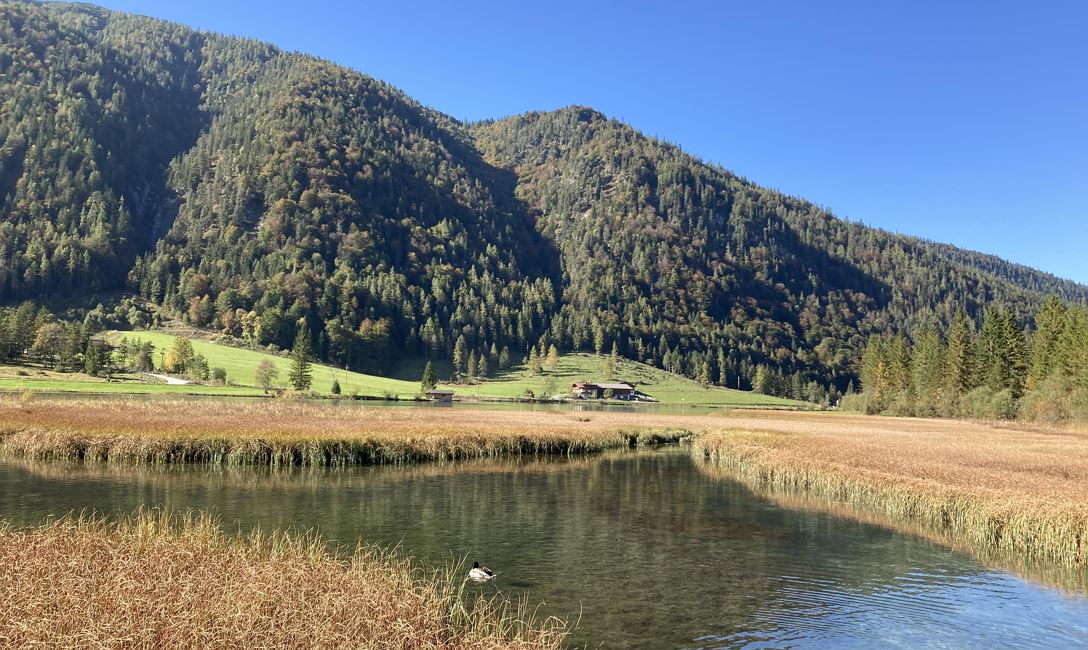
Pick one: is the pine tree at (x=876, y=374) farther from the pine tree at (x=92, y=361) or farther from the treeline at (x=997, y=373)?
the pine tree at (x=92, y=361)

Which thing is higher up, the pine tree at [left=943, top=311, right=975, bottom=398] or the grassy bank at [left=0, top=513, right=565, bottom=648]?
the pine tree at [left=943, top=311, right=975, bottom=398]

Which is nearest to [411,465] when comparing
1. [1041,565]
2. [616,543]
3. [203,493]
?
[203,493]

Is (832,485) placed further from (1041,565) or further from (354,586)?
(354,586)

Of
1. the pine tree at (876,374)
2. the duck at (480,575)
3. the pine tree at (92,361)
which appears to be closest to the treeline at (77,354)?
the pine tree at (92,361)

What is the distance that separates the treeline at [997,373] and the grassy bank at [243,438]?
7090 centimetres

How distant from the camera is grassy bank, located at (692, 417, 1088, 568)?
90.1 ft

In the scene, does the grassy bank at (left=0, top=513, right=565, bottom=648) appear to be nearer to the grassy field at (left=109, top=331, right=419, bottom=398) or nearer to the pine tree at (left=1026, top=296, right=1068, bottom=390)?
the pine tree at (left=1026, top=296, right=1068, bottom=390)

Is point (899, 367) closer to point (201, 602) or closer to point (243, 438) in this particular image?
point (243, 438)

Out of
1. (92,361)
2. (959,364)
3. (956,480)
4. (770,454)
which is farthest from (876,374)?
(92,361)

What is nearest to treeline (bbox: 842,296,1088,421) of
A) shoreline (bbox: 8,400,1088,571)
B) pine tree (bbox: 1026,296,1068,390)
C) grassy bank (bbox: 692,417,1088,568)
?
pine tree (bbox: 1026,296,1068,390)

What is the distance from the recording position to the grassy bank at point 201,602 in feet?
35.5

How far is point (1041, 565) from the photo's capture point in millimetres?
25844

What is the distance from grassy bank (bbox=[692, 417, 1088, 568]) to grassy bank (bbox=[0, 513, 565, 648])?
24112 millimetres

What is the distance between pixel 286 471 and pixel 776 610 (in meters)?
34.3
